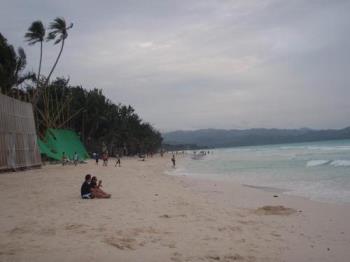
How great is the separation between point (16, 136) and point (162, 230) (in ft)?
53.3

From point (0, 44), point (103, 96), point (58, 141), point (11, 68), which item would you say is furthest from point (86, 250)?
point (103, 96)

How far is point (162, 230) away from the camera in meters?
7.45

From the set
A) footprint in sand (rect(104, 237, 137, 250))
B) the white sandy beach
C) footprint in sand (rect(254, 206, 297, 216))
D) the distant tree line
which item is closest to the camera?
the white sandy beach

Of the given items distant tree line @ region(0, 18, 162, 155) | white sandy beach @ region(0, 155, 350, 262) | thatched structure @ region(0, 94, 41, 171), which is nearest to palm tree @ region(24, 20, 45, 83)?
distant tree line @ region(0, 18, 162, 155)

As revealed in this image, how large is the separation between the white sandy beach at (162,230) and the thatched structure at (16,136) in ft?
28.7

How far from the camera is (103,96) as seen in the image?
56.7 metres

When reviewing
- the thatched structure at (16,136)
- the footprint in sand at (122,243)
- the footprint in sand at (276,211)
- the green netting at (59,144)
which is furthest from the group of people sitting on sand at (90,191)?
the green netting at (59,144)

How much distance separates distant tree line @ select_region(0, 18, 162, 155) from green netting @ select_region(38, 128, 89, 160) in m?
1.09

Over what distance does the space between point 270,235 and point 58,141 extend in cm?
3000

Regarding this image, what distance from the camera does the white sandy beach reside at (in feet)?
19.1

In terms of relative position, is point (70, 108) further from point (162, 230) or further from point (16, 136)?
point (162, 230)

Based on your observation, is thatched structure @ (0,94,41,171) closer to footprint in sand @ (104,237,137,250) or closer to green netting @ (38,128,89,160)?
green netting @ (38,128,89,160)

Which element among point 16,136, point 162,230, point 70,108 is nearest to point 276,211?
point 162,230

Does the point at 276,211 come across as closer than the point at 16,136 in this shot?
Yes
